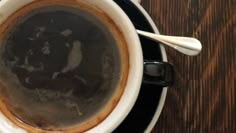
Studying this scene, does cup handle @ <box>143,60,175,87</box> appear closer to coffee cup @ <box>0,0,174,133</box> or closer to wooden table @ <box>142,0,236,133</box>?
coffee cup @ <box>0,0,174,133</box>

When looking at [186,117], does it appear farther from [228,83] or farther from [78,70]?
[78,70]

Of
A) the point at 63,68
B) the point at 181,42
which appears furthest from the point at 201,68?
the point at 63,68

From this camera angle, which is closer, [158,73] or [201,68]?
[158,73]

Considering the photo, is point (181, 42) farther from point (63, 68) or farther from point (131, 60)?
point (63, 68)

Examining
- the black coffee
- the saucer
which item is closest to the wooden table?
the saucer

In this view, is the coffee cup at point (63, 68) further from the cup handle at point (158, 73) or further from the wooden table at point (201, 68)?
the wooden table at point (201, 68)

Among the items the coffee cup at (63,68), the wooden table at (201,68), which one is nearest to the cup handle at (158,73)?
the coffee cup at (63,68)
